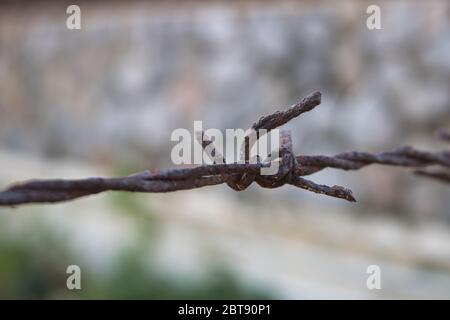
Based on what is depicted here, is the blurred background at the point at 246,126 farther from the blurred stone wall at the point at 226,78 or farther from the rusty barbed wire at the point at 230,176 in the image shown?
the rusty barbed wire at the point at 230,176

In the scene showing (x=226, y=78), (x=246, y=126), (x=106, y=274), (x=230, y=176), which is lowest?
(x=106, y=274)

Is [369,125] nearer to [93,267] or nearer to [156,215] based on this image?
[156,215]

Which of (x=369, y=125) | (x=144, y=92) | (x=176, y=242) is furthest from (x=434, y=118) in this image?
(x=144, y=92)

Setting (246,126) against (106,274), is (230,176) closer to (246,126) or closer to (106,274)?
(106,274)

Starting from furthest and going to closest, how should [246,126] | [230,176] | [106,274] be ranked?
[246,126] → [106,274] → [230,176]

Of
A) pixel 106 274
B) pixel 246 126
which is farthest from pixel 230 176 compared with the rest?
pixel 246 126

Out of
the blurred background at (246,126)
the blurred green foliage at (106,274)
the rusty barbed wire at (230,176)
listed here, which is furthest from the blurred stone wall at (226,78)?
the rusty barbed wire at (230,176)

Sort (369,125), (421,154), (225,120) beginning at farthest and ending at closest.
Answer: (225,120) < (369,125) < (421,154)
